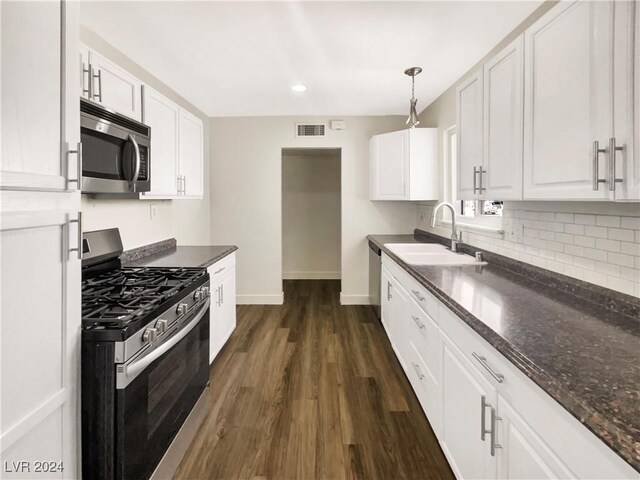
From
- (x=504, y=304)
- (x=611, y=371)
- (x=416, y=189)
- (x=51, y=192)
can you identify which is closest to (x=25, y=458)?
(x=51, y=192)

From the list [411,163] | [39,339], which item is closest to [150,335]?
[39,339]

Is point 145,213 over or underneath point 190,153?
underneath

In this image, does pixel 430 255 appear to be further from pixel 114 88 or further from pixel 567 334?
pixel 114 88

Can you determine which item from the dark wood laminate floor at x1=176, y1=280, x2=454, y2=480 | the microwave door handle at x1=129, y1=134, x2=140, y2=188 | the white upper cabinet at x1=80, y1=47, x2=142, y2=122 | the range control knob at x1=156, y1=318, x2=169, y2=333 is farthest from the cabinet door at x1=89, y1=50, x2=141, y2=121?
the dark wood laminate floor at x1=176, y1=280, x2=454, y2=480

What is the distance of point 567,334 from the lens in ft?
3.86

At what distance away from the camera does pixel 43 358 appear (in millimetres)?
1065

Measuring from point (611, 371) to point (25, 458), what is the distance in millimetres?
1563

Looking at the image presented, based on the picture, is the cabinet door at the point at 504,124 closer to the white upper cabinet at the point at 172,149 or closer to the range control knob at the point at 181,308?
the range control knob at the point at 181,308

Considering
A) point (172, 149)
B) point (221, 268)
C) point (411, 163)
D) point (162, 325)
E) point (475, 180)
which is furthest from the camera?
point (411, 163)

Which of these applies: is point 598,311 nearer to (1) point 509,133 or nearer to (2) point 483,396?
(2) point 483,396

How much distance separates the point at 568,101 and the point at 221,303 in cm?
260

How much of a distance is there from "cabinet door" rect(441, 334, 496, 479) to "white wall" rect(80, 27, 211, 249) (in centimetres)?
226

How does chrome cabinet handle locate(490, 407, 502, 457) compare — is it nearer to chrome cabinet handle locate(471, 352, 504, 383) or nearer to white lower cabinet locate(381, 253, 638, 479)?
white lower cabinet locate(381, 253, 638, 479)

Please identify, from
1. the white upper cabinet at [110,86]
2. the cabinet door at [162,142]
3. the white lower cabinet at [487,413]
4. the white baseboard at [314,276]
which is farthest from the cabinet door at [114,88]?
the white baseboard at [314,276]
